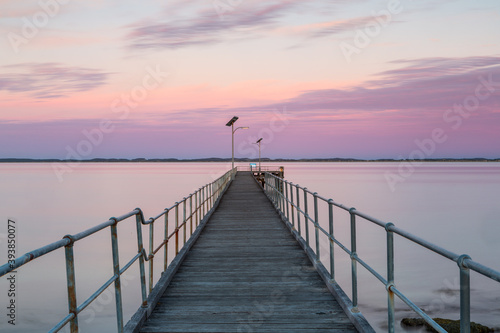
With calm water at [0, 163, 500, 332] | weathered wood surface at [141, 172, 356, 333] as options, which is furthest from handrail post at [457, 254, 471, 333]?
calm water at [0, 163, 500, 332]

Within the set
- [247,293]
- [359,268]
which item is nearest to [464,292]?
[247,293]

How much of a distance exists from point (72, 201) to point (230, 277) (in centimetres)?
6302

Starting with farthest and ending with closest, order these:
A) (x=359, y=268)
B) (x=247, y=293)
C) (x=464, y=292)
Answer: (x=359, y=268)
(x=247, y=293)
(x=464, y=292)

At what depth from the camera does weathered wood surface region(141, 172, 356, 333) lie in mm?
4910

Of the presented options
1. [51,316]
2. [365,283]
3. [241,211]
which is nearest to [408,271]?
[365,283]

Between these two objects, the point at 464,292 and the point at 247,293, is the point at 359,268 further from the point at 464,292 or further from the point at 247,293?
the point at 464,292

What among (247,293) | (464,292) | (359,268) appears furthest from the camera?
(359,268)

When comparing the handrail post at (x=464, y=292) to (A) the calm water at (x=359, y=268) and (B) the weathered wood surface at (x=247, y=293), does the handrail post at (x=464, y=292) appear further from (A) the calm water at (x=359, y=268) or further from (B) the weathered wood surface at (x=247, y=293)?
(A) the calm water at (x=359, y=268)

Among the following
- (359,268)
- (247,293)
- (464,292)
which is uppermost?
(464,292)

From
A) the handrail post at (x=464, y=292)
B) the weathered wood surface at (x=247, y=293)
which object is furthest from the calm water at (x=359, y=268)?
the handrail post at (x=464, y=292)

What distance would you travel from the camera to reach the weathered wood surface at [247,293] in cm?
491

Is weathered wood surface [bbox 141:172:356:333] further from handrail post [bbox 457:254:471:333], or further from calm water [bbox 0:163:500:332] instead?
calm water [bbox 0:163:500:332]

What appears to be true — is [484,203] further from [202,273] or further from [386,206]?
[202,273]

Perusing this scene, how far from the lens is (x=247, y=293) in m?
6.10
